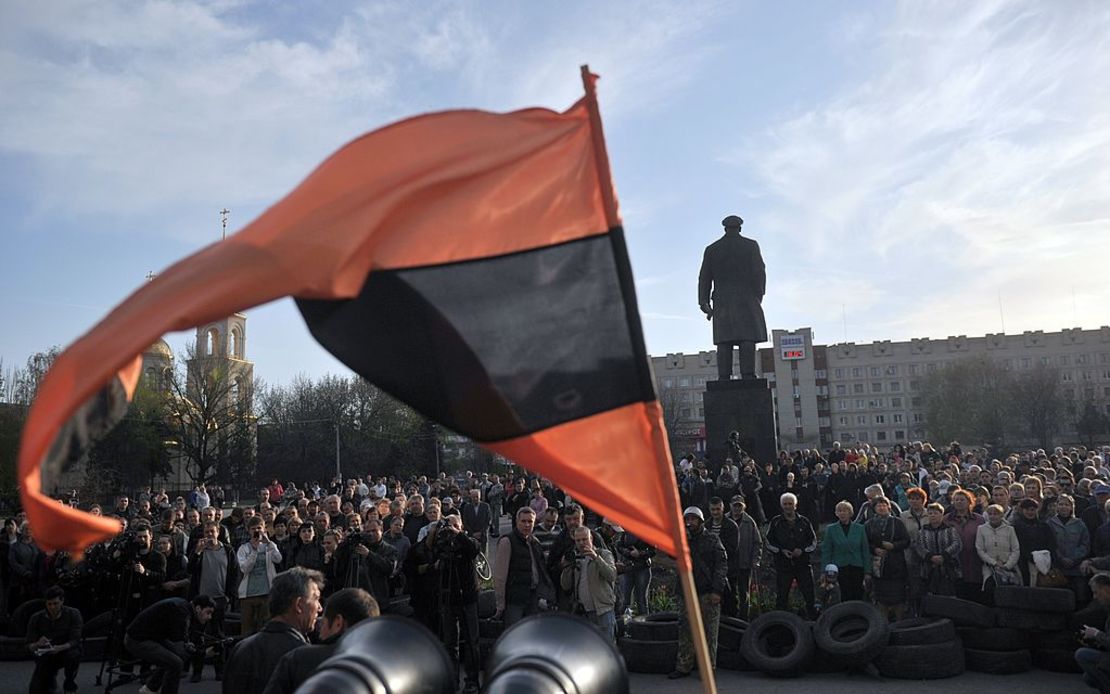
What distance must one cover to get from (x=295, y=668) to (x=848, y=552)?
8.90 meters

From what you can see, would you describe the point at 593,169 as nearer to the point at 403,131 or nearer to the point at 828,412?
the point at 403,131

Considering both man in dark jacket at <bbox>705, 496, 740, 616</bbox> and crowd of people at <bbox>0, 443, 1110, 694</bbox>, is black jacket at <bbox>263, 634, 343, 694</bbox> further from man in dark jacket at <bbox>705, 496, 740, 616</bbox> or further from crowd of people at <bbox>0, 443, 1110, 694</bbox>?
man in dark jacket at <bbox>705, 496, 740, 616</bbox>

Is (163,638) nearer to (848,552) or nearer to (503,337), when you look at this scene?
(503,337)

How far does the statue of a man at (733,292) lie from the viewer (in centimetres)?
1992

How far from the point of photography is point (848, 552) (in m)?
11.5

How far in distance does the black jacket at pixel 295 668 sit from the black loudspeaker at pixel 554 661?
107 cm

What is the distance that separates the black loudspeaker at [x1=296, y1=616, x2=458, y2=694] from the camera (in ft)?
10.4

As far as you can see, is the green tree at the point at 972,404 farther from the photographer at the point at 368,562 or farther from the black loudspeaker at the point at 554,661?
the black loudspeaker at the point at 554,661

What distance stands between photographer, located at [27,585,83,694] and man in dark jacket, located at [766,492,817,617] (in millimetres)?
8414

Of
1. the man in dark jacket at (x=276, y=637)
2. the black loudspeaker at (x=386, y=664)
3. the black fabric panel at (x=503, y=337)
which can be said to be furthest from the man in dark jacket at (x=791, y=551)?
the black loudspeaker at (x=386, y=664)

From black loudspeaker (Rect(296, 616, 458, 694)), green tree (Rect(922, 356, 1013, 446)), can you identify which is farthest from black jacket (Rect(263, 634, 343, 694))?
green tree (Rect(922, 356, 1013, 446))

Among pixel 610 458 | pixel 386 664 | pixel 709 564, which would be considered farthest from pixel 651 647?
pixel 386 664

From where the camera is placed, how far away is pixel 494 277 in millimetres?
3789

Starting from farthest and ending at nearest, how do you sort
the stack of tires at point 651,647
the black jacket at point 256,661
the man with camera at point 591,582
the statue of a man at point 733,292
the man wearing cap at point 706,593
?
the statue of a man at point 733,292 < the stack of tires at point 651,647 < the man wearing cap at point 706,593 < the man with camera at point 591,582 < the black jacket at point 256,661
